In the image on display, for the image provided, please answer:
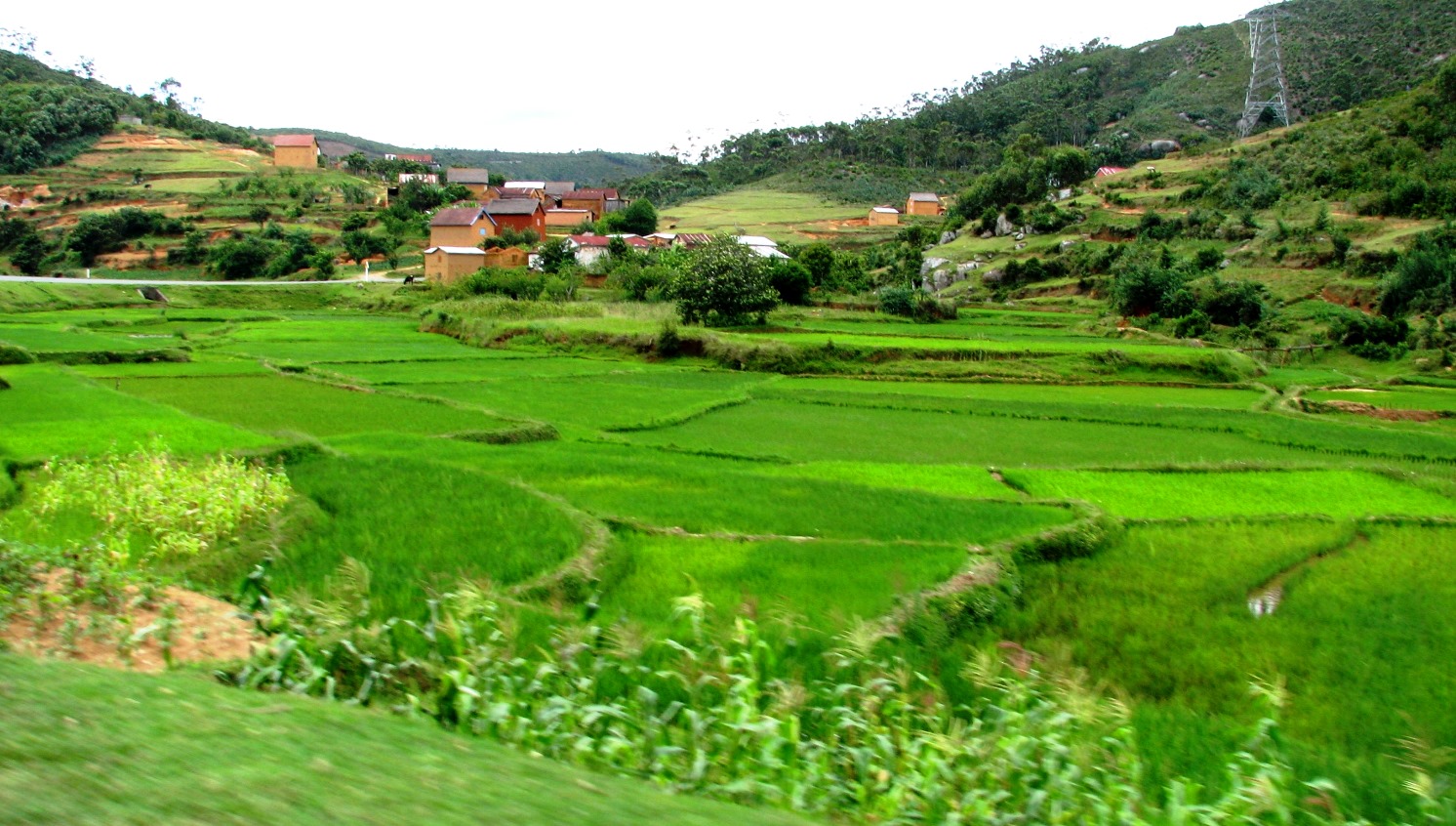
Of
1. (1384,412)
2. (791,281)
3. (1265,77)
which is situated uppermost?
(1265,77)

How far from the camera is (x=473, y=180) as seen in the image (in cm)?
7431

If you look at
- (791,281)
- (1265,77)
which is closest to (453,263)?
(791,281)

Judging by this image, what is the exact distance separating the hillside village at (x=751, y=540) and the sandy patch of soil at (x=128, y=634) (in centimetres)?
5

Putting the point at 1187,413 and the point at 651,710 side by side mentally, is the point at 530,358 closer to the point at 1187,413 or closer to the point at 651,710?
the point at 1187,413

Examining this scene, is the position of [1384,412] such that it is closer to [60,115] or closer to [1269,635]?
[1269,635]

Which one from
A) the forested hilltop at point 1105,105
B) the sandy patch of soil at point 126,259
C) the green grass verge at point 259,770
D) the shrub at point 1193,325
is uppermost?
the forested hilltop at point 1105,105

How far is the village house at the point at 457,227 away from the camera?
52.1 metres

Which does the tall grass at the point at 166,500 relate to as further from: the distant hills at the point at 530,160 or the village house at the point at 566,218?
the distant hills at the point at 530,160

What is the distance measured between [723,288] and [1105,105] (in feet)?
265

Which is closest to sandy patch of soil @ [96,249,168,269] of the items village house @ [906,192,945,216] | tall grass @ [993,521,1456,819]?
village house @ [906,192,945,216]

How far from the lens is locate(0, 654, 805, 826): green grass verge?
2779mm

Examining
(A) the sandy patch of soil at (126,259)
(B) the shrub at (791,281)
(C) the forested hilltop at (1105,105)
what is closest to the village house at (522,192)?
(C) the forested hilltop at (1105,105)

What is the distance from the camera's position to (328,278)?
1984 inches

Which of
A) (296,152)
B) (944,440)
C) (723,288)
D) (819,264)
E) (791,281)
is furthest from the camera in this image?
(296,152)
